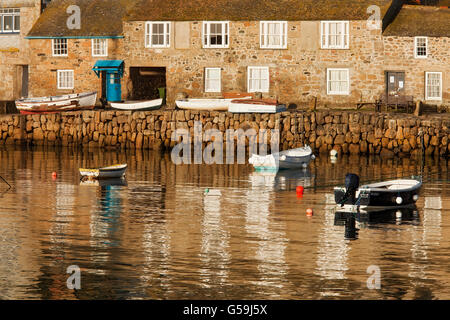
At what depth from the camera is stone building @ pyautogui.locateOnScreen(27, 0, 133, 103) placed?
71.2m

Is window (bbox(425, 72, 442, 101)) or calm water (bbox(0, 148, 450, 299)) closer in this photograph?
calm water (bbox(0, 148, 450, 299))

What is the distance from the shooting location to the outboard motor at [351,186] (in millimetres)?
37375

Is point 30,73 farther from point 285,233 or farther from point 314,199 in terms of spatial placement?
point 285,233

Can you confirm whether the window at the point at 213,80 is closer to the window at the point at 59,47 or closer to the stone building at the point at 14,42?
the window at the point at 59,47

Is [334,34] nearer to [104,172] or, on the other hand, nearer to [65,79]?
[65,79]

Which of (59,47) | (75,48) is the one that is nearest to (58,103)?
(75,48)

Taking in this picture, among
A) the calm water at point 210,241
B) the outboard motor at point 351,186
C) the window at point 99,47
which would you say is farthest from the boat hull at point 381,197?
the window at point 99,47

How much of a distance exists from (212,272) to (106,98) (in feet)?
146

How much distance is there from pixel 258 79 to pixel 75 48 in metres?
13.5

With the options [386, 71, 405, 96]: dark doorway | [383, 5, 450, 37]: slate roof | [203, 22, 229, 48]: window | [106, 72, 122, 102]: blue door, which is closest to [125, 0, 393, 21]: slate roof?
[203, 22, 229, 48]: window

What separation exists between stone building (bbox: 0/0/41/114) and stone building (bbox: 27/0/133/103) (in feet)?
7.85

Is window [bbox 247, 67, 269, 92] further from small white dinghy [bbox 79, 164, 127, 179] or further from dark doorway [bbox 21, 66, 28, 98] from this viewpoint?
small white dinghy [bbox 79, 164, 127, 179]

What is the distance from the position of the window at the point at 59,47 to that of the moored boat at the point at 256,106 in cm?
1536
